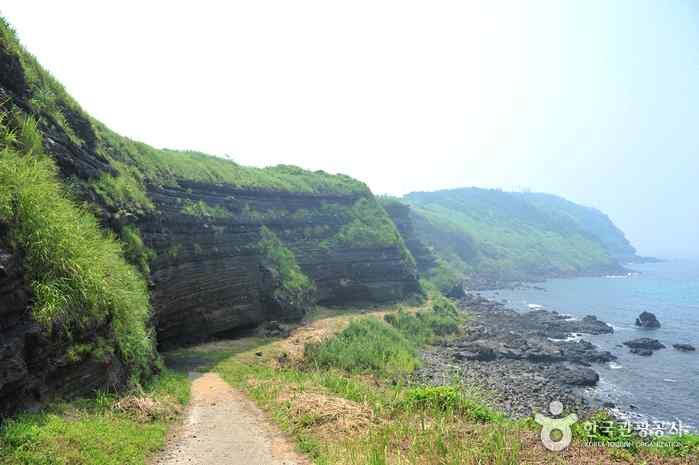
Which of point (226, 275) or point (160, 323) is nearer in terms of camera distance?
point (160, 323)

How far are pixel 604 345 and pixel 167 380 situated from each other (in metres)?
50.1

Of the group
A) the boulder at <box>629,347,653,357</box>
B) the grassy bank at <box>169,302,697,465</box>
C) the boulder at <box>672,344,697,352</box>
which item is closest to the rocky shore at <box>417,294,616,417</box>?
the boulder at <box>629,347,653,357</box>

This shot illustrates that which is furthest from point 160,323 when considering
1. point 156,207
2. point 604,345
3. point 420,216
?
point 420,216

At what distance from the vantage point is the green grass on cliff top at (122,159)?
17703 mm

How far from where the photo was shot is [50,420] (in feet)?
31.4

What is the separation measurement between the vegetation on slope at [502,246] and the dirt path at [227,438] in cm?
9236

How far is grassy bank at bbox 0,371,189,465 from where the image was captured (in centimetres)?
830

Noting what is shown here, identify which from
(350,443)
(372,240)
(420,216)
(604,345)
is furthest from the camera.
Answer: (420,216)

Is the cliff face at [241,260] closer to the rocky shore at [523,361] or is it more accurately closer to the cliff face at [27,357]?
the cliff face at [27,357]

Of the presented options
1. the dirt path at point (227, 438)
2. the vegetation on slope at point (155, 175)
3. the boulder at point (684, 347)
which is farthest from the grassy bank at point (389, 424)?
the boulder at point (684, 347)

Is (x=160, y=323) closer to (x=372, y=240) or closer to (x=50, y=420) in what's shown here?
A: (x=50, y=420)

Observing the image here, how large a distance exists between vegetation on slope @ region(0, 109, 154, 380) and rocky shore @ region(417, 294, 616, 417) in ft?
71.8

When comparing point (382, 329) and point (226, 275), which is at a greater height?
point (226, 275)

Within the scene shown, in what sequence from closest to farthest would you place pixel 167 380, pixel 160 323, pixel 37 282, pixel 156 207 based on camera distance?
pixel 37 282, pixel 167 380, pixel 160 323, pixel 156 207
